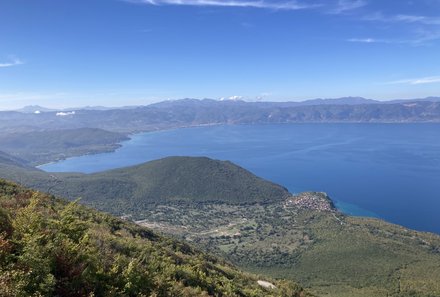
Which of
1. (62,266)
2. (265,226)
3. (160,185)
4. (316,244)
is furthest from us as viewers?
(160,185)

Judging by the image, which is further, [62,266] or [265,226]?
[265,226]

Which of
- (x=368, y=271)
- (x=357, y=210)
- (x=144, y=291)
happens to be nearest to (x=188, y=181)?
(x=357, y=210)

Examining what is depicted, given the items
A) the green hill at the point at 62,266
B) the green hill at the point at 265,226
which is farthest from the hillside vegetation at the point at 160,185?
the green hill at the point at 62,266

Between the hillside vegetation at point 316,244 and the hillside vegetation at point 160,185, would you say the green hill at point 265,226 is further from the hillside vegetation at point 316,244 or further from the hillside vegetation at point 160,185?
the hillside vegetation at point 160,185

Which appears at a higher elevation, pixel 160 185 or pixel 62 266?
pixel 62 266

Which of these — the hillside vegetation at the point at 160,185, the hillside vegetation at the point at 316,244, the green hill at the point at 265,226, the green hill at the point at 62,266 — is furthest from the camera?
the hillside vegetation at the point at 160,185

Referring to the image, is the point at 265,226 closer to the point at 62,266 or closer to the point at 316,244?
the point at 316,244

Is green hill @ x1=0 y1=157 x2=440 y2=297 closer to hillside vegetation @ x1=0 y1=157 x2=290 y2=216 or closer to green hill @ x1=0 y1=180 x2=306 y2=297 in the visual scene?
hillside vegetation @ x1=0 y1=157 x2=290 y2=216

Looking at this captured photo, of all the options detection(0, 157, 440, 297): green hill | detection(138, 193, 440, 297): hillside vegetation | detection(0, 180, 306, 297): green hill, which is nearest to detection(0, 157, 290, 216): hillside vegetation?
detection(0, 157, 440, 297): green hill

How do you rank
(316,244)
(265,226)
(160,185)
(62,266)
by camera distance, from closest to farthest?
(62,266) → (316,244) → (265,226) → (160,185)

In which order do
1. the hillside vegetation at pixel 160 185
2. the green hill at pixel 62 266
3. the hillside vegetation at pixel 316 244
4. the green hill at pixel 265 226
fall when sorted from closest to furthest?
the green hill at pixel 62 266
the hillside vegetation at pixel 316 244
the green hill at pixel 265 226
the hillside vegetation at pixel 160 185

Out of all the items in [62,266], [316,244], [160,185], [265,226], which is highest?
[62,266]

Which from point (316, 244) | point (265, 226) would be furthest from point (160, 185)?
point (316, 244)
